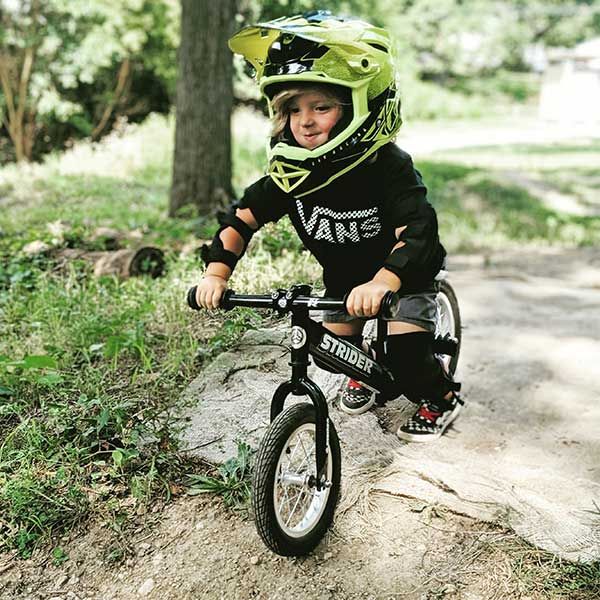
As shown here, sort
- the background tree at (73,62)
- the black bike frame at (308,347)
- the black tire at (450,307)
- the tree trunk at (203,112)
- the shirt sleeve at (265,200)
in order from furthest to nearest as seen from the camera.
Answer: the background tree at (73,62) → the tree trunk at (203,112) → the black tire at (450,307) → the shirt sleeve at (265,200) → the black bike frame at (308,347)

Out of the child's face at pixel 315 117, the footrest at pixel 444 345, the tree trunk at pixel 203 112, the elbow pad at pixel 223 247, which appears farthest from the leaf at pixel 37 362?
the tree trunk at pixel 203 112

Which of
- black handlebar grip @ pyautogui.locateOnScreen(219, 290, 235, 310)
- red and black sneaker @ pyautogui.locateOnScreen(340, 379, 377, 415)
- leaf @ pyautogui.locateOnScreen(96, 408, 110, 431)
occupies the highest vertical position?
black handlebar grip @ pyautogui.locateOnScreen(219, 290, 235, 310)

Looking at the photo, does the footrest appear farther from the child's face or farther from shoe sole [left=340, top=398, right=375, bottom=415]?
the child's face

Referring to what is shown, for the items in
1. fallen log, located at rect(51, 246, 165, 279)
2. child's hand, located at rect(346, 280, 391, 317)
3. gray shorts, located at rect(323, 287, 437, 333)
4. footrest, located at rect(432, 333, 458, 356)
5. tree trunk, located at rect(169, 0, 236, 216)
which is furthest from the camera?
tree trunk, located at rect(169, 0, 236, 216)

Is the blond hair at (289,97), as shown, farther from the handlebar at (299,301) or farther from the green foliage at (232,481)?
the green foliage at (232,481)

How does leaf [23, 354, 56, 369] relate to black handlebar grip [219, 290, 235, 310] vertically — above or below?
below

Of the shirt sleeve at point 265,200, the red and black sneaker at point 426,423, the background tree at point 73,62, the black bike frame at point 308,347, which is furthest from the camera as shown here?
the background tree at point 73,62

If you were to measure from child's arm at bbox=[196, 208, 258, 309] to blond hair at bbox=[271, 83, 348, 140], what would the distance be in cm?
42

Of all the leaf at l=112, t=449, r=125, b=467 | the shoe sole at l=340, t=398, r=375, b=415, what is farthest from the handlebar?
the shoe sole at l=340, t=398, r=375, b=415

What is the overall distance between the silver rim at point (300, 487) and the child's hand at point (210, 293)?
1.84ft

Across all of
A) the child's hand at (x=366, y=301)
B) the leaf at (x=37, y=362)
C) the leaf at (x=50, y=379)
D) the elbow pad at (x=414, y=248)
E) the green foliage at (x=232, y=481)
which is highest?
the elbow pad at (x=414, y=248)

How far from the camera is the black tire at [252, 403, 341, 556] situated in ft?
8.20

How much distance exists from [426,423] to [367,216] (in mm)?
1157

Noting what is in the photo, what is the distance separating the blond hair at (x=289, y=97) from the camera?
2738 mm
